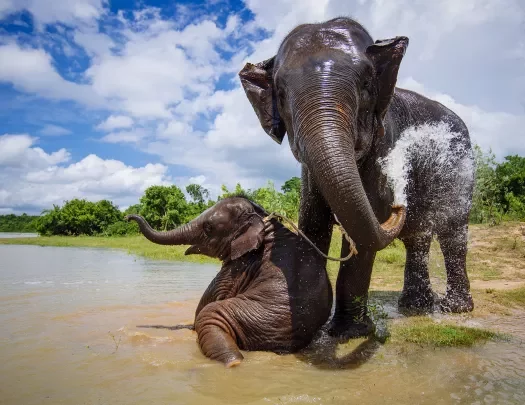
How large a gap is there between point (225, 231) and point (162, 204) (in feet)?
138

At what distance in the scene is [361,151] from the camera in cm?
441

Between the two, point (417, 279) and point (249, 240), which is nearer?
point (249, 240)

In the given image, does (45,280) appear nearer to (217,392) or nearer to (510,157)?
(217,392)

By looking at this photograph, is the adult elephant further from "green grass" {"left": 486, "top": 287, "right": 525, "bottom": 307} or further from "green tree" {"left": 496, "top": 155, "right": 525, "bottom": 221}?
"green tree" {"left": 496, "top": 155, "right": 525, "bottom": 221}

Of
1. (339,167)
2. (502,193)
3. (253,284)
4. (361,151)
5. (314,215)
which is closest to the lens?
(339,167)

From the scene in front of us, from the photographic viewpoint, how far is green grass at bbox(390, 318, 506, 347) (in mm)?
4770

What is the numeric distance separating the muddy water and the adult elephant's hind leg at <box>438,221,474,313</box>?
27.7 inches

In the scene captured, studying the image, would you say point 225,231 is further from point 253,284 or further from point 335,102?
point 335,102

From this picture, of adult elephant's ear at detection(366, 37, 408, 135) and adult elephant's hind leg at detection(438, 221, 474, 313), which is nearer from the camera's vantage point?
adult elephant's ear at detection(366, 37, 408, 135)

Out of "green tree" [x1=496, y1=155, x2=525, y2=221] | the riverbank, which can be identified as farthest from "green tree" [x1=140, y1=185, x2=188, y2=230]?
the riverbank

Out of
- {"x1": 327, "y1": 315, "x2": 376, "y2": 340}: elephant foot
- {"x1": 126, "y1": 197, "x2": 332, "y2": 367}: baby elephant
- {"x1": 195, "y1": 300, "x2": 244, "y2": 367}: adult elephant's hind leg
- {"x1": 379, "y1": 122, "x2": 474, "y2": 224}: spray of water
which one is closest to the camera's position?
{"x1": 195, "y1": 300, "x2": 244, "y2": 367}: adult elephant's hind leg

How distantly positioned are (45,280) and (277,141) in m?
7.55

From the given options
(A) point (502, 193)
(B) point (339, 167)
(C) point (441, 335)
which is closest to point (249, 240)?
(B) point (339, 167)

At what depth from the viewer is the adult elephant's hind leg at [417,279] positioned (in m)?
7.12
